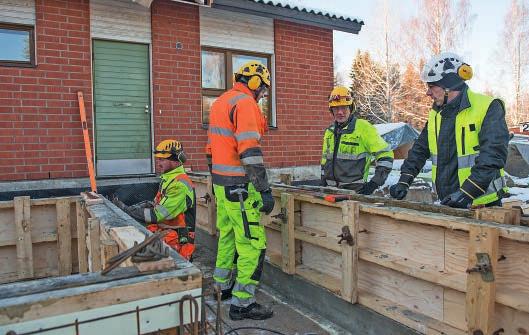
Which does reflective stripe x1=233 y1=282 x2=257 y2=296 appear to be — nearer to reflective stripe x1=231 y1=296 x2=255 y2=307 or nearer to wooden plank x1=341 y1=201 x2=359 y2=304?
reflective stripe x1=231 y1=296 x2=255 y2=307

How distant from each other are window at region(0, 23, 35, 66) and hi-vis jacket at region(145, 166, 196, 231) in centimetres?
346

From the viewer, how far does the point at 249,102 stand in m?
3.97

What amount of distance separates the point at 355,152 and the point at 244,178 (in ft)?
5.05

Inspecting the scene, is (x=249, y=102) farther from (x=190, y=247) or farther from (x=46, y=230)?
(x=46, y=230)

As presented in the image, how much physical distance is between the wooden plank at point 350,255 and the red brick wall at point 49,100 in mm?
4777

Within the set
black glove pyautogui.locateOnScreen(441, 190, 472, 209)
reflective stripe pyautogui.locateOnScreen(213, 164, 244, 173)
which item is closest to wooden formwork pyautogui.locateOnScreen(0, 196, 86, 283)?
reflective stripe pyautogui.locateOnScreen(213, 164, 244, 173)

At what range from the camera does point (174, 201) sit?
14.5ft

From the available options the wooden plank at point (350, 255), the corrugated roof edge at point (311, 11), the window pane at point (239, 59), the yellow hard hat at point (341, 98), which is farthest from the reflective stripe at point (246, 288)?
the corrugated roof edge at point (311, 11)

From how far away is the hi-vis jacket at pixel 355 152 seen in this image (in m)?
4.89

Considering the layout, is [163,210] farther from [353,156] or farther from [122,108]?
[122,108]

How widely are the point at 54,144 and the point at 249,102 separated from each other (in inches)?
158

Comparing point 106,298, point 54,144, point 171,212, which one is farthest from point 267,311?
point 54,144

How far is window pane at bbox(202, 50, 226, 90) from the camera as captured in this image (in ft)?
26.5

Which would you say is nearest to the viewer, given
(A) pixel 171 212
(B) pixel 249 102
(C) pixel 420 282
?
(C) pixel 420 282
